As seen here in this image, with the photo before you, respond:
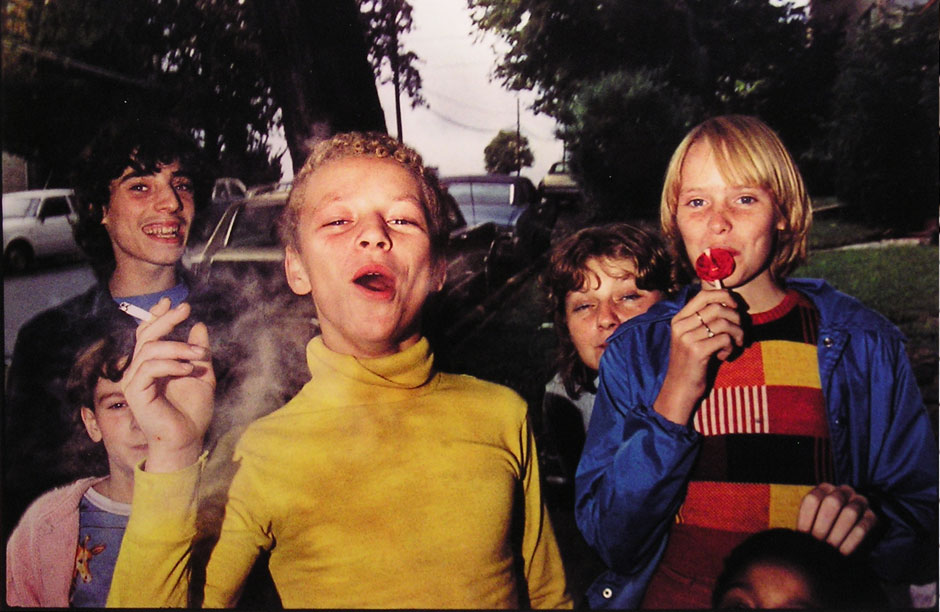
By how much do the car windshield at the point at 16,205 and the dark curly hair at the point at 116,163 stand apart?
0.65 feet

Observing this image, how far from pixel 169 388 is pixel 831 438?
7.19ft

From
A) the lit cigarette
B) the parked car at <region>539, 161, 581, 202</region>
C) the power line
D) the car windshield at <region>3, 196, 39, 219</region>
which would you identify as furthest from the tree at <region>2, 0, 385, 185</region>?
the parked car at <region>539, 161, 581, 202</region>

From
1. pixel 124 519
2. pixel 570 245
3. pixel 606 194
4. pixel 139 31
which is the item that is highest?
pixel 139 31

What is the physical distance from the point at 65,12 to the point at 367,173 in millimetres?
1255

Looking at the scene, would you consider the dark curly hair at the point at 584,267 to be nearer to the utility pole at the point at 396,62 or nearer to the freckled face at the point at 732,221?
the freckled face at the point at 732,221

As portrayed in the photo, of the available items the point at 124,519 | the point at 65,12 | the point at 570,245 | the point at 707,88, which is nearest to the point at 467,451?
the point at 570,245

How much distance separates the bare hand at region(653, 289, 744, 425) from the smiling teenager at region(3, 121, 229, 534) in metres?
1.58

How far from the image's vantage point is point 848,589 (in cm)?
235

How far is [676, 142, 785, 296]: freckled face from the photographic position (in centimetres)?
233

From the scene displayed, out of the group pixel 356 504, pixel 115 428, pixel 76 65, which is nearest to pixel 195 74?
pixel 76 65

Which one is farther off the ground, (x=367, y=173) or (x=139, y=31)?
(x=139, y=31)

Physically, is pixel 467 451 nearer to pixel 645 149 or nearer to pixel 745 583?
pixel 745 583

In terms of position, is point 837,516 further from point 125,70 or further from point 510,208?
point 125,70

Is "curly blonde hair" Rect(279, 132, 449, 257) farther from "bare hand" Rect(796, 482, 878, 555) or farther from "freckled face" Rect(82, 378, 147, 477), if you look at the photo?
"bare hand" Rect(796, 482, 878, 555)
